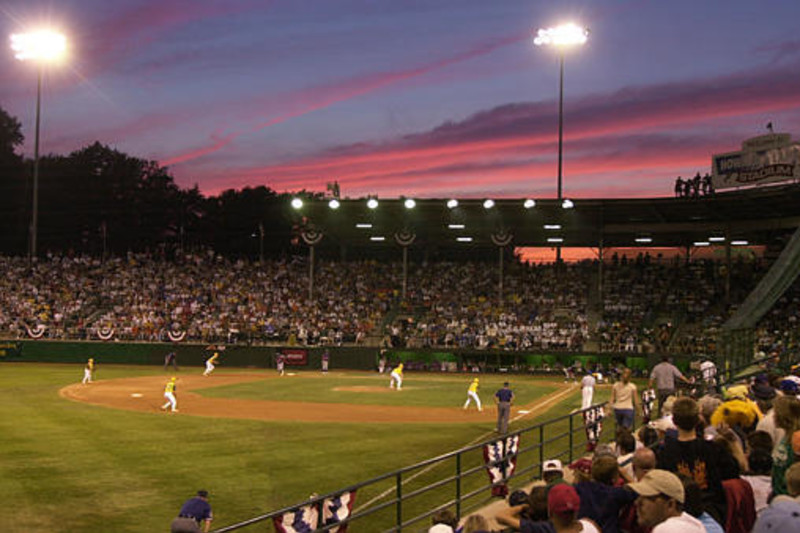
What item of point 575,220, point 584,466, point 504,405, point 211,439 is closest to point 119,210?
point 575,220

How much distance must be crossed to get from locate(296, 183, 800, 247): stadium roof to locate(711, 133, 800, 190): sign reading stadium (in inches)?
61.3

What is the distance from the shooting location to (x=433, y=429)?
2673 cm

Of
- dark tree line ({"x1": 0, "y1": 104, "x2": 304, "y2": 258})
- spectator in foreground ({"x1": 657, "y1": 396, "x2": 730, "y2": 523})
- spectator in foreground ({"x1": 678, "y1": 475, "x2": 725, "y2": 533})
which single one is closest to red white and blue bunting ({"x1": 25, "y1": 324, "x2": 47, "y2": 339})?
dark tree line ({"x1": 0, "y1": 104, "x2": 304, "y2": 258})

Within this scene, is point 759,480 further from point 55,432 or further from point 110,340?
point 110,340

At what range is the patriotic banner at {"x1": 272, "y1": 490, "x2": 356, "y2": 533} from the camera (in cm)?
889

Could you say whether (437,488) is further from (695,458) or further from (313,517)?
(695,458)

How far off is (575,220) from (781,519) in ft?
169

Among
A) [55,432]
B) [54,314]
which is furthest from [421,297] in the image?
[55,432]

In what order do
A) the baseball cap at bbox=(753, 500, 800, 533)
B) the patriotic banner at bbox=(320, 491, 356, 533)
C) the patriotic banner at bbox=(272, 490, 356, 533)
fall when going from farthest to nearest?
the patriotic banner at bbox=(320, 491, 356, 533) → the patriotic banner at bbox=(272, 490, 356, 533) → the baseball cap at bbox=(753, 500, 800, 533)

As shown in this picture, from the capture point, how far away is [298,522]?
9172mm

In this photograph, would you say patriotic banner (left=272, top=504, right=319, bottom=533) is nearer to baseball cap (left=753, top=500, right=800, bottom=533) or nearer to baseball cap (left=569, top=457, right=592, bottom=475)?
baseball cap (left=569, top=457, right=592, bottom=475)

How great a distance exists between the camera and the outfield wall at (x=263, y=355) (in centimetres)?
5175

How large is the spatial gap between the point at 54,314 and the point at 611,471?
58533 millimetres

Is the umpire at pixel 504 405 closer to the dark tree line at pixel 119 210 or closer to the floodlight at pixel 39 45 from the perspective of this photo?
the floodlight at pixel 39 45
